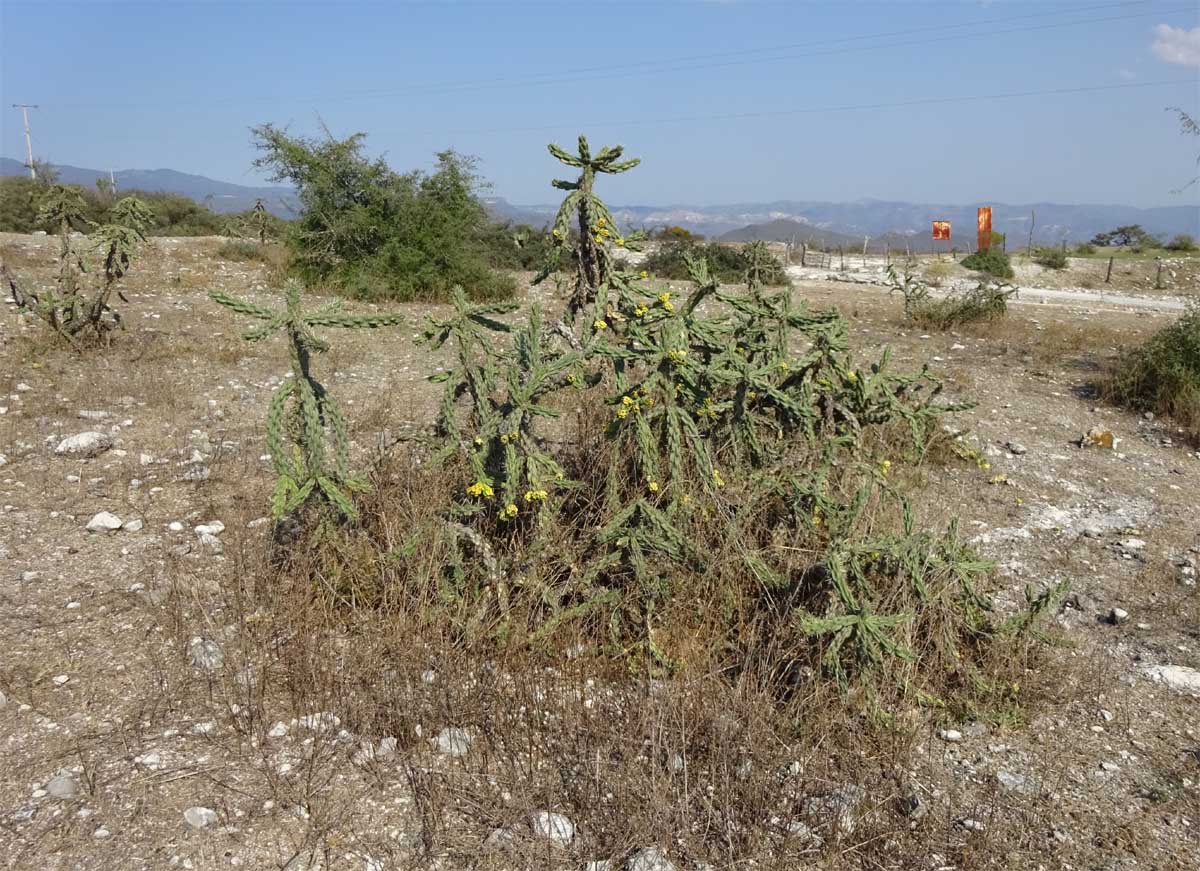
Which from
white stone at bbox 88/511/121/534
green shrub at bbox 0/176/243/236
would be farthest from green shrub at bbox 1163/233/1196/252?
white stone at bbox 88/511/121/534

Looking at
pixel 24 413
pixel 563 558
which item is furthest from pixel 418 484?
pixel 24 413

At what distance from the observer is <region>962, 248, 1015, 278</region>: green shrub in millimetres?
20320

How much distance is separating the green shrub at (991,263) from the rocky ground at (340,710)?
51.7ft

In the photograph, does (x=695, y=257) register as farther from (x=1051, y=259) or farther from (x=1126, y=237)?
(x=1126, y=237)

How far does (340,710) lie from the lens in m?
2.86

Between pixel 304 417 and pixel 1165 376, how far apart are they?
22.4ft

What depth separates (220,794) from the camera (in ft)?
8.28

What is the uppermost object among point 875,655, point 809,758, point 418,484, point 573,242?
point 573,242

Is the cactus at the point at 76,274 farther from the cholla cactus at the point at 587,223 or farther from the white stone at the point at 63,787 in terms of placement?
the white stone at the point at 63,787

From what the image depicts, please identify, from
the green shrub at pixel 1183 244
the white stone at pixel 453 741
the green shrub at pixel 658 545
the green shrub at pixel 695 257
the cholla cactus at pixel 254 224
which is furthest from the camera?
the green shrub at pixel 1183 244

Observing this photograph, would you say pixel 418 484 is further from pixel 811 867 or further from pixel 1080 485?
pixel 1080 485

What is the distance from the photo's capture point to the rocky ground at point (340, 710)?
2.40 metres

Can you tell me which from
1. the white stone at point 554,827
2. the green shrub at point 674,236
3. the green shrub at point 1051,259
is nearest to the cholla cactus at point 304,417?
the white stone at point 554,827

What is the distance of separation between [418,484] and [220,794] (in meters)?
1.69
